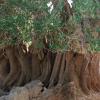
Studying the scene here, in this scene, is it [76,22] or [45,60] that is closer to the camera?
[76,22]

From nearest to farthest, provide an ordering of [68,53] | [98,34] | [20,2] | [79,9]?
1. [20,2]
2. [79,9]
3. [98,34]
4. [68,53]

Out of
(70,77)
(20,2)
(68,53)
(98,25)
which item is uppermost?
(20,2)

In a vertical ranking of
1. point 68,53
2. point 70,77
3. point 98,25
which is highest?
point 98,25

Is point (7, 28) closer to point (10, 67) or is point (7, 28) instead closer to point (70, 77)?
point (70, 77)

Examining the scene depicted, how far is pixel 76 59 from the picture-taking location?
8094 millimetres

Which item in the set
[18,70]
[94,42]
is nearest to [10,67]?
[18,70]

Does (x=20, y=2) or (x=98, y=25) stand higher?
(x=20, y=2)

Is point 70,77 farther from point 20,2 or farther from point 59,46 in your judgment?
point 20,2

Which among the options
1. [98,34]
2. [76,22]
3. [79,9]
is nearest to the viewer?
[79,9]

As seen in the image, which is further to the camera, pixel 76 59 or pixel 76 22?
pixel 76 59

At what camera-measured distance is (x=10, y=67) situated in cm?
907

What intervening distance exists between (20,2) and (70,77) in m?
3.30

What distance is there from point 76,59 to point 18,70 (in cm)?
173

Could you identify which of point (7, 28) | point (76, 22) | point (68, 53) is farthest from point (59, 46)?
point (68, 53)
